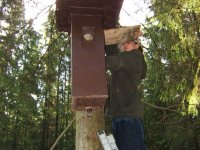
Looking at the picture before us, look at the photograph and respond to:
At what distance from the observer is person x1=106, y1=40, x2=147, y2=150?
310cm

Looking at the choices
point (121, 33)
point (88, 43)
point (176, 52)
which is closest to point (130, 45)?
point (121, 33)

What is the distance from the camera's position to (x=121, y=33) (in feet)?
11.0

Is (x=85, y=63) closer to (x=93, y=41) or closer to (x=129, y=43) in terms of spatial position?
(x=93, y=41)

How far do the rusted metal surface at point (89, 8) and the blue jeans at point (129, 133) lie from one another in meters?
0.93

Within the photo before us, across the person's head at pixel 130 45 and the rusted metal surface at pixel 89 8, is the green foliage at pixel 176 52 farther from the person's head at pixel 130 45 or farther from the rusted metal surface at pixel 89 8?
the rusted metal surface at pixel 89 8

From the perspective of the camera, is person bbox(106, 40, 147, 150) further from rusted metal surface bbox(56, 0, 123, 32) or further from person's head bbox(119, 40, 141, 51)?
rusted metal surface bbox(56, 0, 123, 32)

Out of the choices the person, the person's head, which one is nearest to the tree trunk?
the person

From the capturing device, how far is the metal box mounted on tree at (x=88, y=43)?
115 inches

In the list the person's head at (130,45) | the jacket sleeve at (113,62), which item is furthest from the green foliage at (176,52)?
the jacket sleeve at (113,62)

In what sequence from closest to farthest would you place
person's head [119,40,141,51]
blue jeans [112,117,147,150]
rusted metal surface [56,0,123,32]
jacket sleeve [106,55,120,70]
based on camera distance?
blue jeans [112,117,147,150]
jacket sleeve [106,55,120,70]
rusted metal surface [56,0,123,32]
person's head [119,40,141,51]

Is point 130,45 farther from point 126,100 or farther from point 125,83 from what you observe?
point 126,100

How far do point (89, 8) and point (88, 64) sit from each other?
574 mm

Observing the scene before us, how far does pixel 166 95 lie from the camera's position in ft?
19.6

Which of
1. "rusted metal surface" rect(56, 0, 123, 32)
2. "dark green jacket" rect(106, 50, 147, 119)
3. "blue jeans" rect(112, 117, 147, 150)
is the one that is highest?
"rusted metal surface" rect(56, 0, 123, 32)
